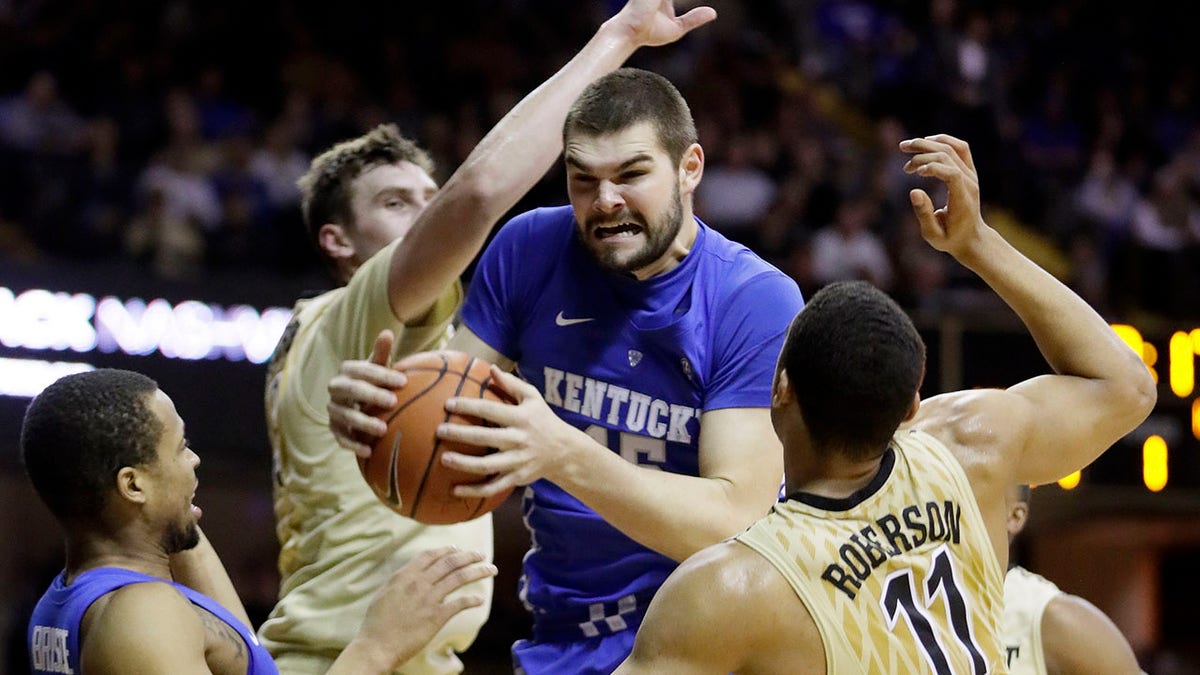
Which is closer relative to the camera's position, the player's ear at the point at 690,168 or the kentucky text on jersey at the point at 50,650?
the kentucky text on jersey at the point at 50,650

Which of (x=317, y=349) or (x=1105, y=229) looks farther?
(x=1105, y=229)

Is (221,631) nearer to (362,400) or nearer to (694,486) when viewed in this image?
(362,400)

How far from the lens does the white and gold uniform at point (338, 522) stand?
4137 millimetres

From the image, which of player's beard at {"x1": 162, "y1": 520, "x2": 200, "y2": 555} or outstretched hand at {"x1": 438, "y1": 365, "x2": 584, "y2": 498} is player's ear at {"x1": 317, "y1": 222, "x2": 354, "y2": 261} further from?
outstretched hand at {"x1": 438, "y1": 365, "x2": 584, "y2": 498}

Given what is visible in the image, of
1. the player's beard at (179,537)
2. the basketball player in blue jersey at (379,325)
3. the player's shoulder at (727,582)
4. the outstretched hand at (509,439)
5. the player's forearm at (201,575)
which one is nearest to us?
the player's shoulder at (727,582)

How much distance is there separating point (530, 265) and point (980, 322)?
23.3 feet

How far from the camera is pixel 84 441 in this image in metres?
3.22

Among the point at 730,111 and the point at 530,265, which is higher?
the point at 730,111

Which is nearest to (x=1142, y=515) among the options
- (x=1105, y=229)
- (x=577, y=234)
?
(x=1105, y=229)

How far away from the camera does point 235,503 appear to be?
13.9 meters

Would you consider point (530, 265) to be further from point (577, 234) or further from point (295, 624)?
point (295, 624)

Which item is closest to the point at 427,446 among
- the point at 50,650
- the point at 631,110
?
the point at 50,650

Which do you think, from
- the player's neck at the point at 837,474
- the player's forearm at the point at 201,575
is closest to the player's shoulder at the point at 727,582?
the player's neck at the point at 837,474

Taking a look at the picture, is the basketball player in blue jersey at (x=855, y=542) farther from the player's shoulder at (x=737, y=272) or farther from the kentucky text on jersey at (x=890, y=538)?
the player's shoulder at (x=737, y=272)
